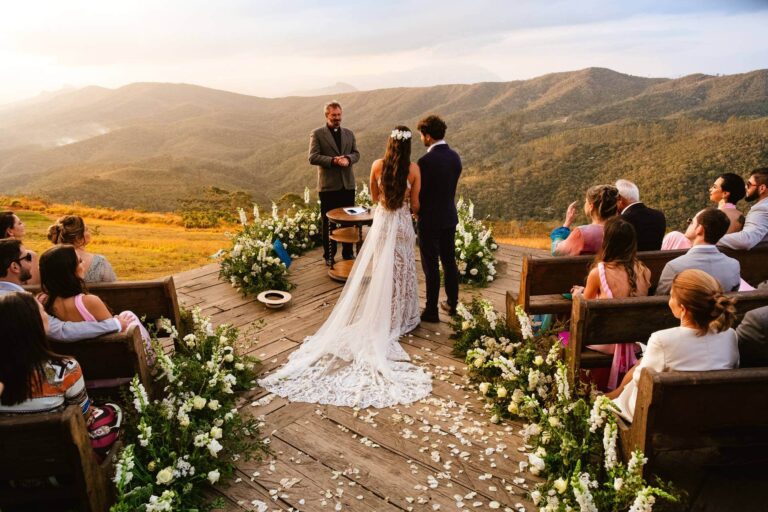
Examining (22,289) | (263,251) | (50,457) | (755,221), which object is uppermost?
(755,221)

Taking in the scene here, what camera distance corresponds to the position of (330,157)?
266 inches

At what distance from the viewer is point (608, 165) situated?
2870 centimetres

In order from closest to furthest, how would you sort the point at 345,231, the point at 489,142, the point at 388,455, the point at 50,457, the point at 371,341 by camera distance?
the point at 50,457, the point at 388,455, the point at 371,341, the point at 345,231, the point at 489,142

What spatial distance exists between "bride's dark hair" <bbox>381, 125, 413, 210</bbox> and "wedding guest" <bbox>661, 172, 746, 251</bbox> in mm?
2797

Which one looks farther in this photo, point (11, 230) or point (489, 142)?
point (489, 142)

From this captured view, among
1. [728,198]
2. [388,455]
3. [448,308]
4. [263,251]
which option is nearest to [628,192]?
[728,198]

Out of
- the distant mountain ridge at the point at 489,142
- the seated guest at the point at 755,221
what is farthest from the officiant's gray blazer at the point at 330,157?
the distant mountain ridge at the point at 489,142

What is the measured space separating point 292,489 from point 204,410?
94cm

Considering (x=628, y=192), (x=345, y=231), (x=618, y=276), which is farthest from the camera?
(x=345, y=231)

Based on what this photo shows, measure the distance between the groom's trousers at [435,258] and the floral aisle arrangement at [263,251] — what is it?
6.55 feet

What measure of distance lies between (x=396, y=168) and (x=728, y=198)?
335 centimetres

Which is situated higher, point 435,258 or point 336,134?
point 336,134

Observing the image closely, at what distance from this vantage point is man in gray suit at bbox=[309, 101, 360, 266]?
264 inches

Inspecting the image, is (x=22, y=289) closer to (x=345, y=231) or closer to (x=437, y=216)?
(x=437, y=216)
